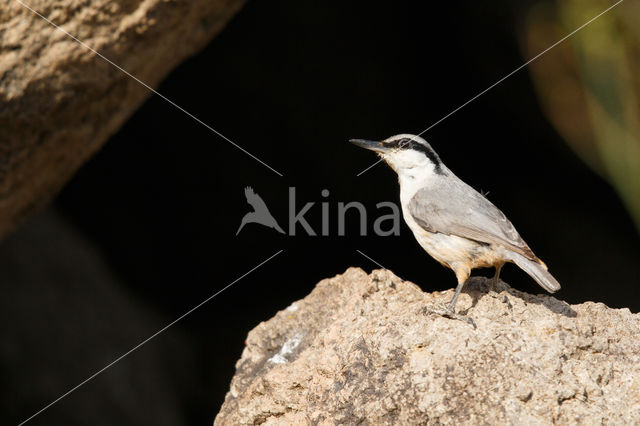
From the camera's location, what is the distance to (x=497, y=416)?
2.76 m

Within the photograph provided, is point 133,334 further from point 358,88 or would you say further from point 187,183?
point 358,88

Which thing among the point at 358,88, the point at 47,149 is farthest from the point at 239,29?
the point at 47,149

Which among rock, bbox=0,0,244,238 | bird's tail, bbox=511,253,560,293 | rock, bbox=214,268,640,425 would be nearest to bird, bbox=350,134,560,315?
bird's tail, bbox=511,253,560,293

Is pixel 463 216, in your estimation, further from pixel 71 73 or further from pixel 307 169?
pixel 307 169

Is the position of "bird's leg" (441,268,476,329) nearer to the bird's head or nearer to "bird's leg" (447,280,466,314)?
"bird's leg" (447,280,466,314)

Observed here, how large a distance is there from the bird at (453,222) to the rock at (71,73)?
5.17 ft

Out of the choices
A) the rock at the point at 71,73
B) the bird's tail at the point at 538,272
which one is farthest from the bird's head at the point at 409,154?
the rock at the point at 71,73

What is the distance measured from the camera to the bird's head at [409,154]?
4215 millimetres

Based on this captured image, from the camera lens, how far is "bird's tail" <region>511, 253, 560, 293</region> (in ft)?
11.0

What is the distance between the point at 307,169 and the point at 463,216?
3.35 meters

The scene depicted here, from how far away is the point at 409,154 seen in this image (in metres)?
4.25

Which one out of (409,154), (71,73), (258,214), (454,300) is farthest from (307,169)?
(454,300)

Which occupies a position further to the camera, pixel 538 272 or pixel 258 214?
pixel 258 214

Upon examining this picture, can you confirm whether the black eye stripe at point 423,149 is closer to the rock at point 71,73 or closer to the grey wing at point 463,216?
the grey wing at point 463,216
